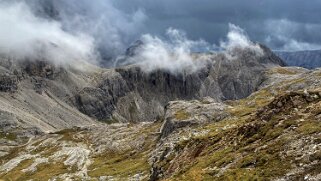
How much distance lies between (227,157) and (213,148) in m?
10.4

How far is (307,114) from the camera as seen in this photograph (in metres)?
52.6

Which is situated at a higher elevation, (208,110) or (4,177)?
(208,110)

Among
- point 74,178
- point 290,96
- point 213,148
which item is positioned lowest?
point 74,178

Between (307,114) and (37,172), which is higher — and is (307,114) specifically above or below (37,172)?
above

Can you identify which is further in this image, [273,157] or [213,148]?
[213,148]

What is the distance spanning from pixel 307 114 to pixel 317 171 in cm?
1452

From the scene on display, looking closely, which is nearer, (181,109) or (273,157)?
(273,157)

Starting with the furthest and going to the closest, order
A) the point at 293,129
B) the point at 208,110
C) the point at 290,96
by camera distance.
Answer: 1. the point at 208,110
2. the point at 290,96
3. the point at 293,129

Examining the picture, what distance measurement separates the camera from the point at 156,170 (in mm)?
74312

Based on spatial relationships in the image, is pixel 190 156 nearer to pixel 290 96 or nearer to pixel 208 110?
pixel 290 96

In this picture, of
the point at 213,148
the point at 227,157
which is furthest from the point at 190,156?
the point at 227,157

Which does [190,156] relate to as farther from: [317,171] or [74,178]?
[74,178]

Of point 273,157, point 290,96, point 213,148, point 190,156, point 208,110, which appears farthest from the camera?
point 208,110

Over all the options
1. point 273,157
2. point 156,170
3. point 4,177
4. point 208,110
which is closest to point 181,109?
point 208,110
